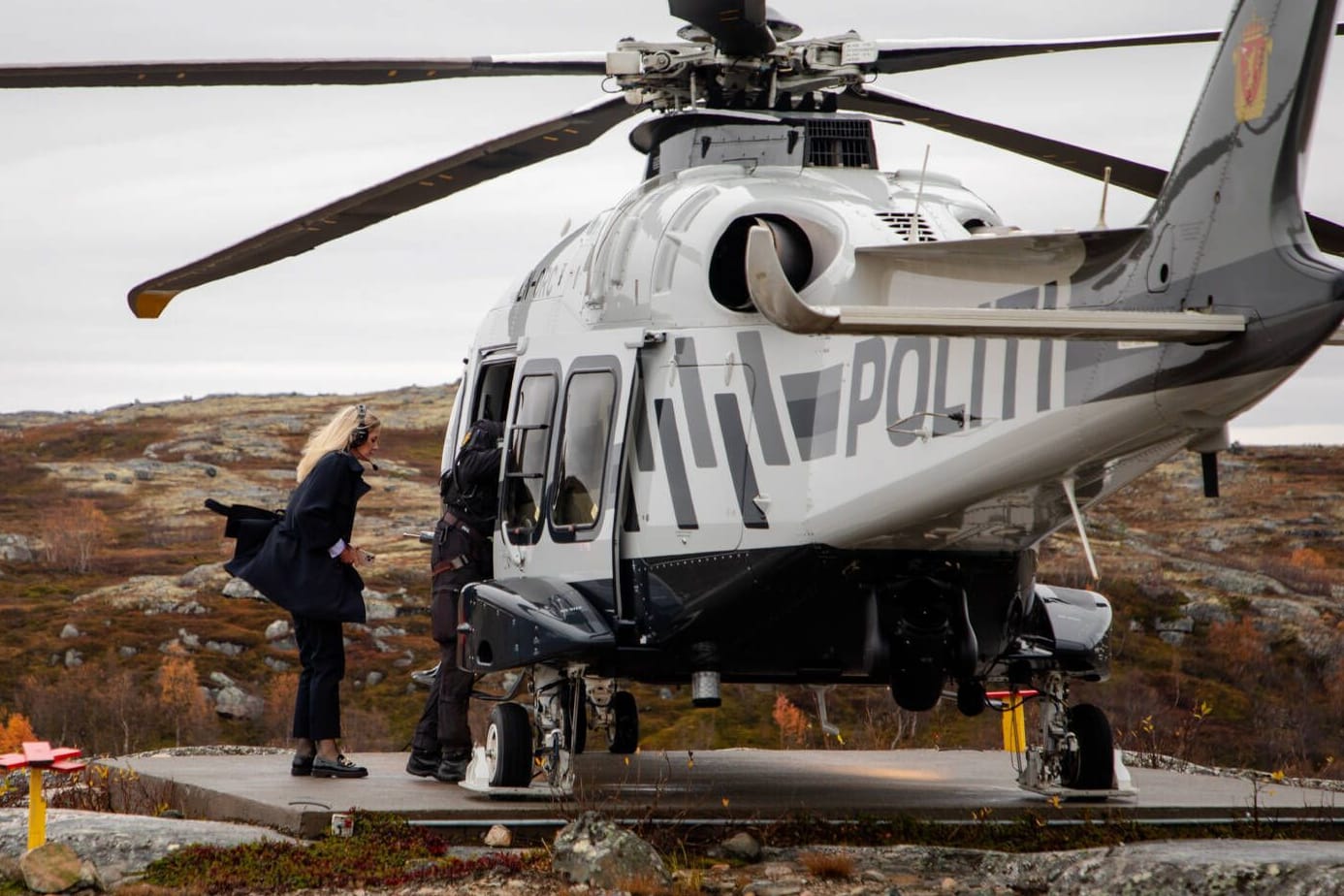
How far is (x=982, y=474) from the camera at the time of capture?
7.54m

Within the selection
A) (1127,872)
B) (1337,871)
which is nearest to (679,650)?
(1127,872)

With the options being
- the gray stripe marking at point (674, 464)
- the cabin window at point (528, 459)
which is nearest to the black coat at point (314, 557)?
the cabin window at point (528, 459)

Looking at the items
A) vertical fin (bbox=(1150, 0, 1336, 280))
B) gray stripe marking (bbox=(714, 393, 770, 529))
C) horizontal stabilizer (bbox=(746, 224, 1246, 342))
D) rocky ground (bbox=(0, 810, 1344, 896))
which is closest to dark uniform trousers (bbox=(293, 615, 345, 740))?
rocky ground (bbox=(0, 810, 1344, 896))

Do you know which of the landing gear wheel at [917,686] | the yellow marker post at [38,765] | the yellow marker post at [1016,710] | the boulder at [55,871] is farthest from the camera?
the yellow marker post at [1016,710]

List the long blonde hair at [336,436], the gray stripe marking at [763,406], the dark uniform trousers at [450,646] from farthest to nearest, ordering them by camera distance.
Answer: the dark uniform trousers at [450,646], the long blonde hair at [336,436], the gray stripe marking at [763,406]

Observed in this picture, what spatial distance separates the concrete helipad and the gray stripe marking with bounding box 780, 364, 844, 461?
2114 millimetres

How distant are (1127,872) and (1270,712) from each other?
26.2 metres

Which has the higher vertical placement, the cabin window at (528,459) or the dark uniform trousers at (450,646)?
the cabin window at (528,459)

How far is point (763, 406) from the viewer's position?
8.64 metres

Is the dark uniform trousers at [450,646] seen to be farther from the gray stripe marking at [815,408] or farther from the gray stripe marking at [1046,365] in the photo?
the gray stripe marking at [1046,365]

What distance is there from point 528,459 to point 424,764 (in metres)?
2.25

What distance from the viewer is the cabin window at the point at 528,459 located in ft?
32.6

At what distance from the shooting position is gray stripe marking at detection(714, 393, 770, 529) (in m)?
8.62

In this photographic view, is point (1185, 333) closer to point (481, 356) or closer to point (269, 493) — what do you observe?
point (481, 356)
